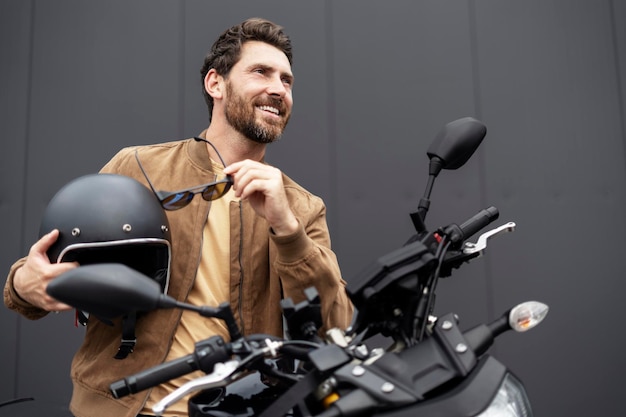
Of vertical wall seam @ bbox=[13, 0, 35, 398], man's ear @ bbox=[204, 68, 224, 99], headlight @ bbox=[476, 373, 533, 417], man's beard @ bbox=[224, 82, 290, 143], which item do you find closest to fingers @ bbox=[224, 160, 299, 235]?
headlight @ bbox=[476, 373, 533, 417]

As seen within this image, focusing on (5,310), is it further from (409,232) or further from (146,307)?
(146,307)

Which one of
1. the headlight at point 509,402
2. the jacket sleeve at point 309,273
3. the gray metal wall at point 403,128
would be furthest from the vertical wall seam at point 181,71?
the headlight at point 509,402

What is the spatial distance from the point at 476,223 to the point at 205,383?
2.05 ft

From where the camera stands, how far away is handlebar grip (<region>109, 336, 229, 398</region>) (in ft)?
2.72

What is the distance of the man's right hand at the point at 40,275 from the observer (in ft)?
4.24

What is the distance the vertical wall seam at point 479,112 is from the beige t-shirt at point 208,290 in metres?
1.66

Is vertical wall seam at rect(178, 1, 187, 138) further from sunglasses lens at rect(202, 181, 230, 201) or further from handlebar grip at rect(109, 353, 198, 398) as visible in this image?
handlebar grip at rect(109, 353, 198, 398)

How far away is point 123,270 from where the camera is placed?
770mm

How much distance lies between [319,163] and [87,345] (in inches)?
66.8

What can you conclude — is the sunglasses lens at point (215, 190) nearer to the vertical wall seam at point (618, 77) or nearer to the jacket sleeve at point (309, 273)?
the jacket sleeve at point (309, 273)

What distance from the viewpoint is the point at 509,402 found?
2.62ft

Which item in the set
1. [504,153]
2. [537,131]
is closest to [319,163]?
[504,153]

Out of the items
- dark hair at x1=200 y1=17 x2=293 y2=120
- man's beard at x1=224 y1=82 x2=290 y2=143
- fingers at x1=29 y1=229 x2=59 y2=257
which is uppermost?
dark hair at x1=200 y1=17 x2=293 y2=120

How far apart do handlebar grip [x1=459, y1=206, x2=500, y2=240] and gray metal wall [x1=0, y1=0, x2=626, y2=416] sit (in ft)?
6.05
